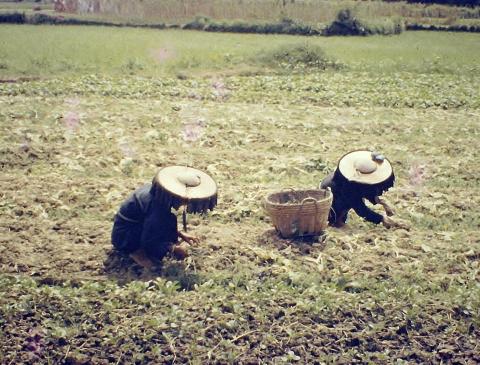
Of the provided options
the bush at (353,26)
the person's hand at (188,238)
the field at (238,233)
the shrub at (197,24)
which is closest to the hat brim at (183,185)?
Answer: the person's hand at (188,238)

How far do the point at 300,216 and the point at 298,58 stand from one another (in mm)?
12441

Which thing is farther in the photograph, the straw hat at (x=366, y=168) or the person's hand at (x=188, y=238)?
the straw hat at (x=366, y=168)

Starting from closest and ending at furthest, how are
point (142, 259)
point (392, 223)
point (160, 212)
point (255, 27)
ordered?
point (160, 212)
point (142, 259)
point (392, 223)
point (255, 27)

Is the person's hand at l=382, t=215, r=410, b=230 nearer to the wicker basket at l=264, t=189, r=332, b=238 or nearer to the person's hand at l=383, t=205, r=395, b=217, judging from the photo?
the person's hand at l=383, t=205, r=395, b=217

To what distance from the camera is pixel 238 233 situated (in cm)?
645

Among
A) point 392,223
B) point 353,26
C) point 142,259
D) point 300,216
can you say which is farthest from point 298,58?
point 142,259

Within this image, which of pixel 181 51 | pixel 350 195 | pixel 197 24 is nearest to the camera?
pixel 350 195

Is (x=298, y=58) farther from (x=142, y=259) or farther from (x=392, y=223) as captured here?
(x=142, y=259)

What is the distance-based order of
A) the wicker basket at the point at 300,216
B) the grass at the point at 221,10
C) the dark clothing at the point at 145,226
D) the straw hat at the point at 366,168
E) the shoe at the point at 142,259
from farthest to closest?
the grass at the point at 221,10
the straw hat at the point at 366,168
the wicker basket at the point at 300,216
the shoe at the point at 142,259
the dark clothing at the point at 145,226

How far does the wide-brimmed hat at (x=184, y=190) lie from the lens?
16.9 ft

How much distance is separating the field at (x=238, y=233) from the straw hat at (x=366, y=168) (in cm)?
64

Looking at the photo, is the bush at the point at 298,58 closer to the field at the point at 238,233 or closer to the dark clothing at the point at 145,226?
the field at the point at 238,233

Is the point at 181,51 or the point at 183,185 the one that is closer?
the point at 183,185

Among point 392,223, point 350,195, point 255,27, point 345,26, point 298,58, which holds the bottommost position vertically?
point 392,223
